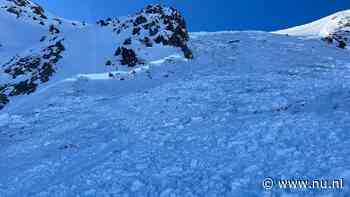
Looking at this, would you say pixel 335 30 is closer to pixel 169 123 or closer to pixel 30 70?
pixel 30 70

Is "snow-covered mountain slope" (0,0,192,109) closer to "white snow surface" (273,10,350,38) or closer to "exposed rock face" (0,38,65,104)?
"exposed rock face" (0,38,65,104)

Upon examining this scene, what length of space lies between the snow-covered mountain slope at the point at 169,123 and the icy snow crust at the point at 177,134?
0.05 meters

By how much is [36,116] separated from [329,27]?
162ft

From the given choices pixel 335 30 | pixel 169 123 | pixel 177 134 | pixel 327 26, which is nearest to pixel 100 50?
pixel 169 123

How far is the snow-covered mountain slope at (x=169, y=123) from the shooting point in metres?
11.9

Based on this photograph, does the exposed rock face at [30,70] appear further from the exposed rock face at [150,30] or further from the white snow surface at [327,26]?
the white snow surface at [327,26]

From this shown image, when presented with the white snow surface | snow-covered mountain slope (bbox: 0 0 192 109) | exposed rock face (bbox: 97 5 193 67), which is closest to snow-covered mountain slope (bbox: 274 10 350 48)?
the white snow surface

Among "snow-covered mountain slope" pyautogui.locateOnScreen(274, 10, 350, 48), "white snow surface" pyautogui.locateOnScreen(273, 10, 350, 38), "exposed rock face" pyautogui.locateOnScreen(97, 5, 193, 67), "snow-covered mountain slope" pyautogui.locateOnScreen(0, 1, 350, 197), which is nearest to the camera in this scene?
"snow-covered mountain slope" pyautogui.locateOnScreen(0, 1, 350, 197)

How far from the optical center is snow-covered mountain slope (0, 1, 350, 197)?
1186cm

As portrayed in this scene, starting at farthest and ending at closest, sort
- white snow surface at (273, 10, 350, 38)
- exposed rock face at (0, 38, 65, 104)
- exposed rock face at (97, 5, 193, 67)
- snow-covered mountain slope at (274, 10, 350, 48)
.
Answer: white snow surface at (273, 10, 350, 38), snow-covered mountain slope at (274, 10, 350, 48), exposed rock face at (97, 5, 193, 67), exposed rock face at (0, 38, 65, 104)

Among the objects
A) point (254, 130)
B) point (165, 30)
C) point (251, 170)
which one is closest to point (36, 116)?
point (254, 130)

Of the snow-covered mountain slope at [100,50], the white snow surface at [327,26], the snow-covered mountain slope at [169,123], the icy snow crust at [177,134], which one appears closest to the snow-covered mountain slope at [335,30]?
the white snow surface at [327,26]

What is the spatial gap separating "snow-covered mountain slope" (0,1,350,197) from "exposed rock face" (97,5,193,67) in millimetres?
515

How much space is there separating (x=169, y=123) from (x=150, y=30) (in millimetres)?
22453
